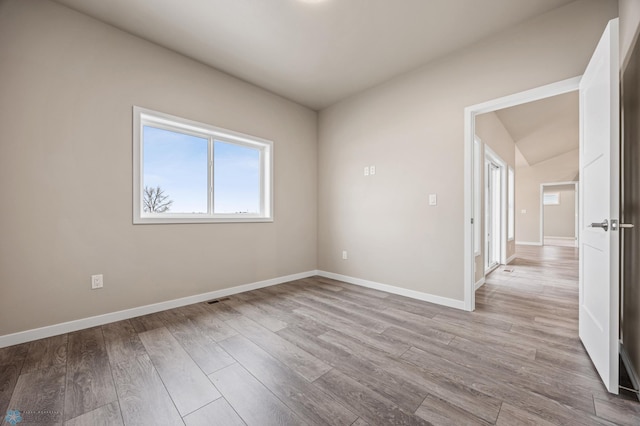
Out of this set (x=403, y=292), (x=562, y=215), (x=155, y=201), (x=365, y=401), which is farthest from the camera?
(x=562, y=215)

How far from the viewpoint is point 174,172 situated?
112 inches

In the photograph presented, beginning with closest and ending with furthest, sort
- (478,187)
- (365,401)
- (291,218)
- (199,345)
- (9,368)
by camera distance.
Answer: (365,401) → (9,368) → (199,345) → (478,187) → (291,218)

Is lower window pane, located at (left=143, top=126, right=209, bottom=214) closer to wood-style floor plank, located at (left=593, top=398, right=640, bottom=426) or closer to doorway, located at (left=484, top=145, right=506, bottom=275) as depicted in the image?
wood-style floor plank, located at (left=593, top=398, right=640, bottom=426)

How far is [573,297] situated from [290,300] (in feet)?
11.3

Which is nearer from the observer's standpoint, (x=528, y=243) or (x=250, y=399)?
(x=250, y=399)

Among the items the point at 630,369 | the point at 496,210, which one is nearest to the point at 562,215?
the point at 496,210

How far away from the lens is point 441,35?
246cm

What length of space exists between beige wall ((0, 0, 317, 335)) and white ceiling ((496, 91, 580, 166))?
4.80 meters

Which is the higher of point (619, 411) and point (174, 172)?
point (174, 172)

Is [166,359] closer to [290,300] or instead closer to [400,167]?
[290,300]

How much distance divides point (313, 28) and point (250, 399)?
2.95 metres

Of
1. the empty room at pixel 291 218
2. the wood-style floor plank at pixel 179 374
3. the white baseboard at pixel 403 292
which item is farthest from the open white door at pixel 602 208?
the wood-style floor plank at pixel 179 374

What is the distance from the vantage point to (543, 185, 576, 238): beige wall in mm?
10258

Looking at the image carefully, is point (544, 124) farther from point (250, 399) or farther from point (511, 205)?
point (250, 399)
